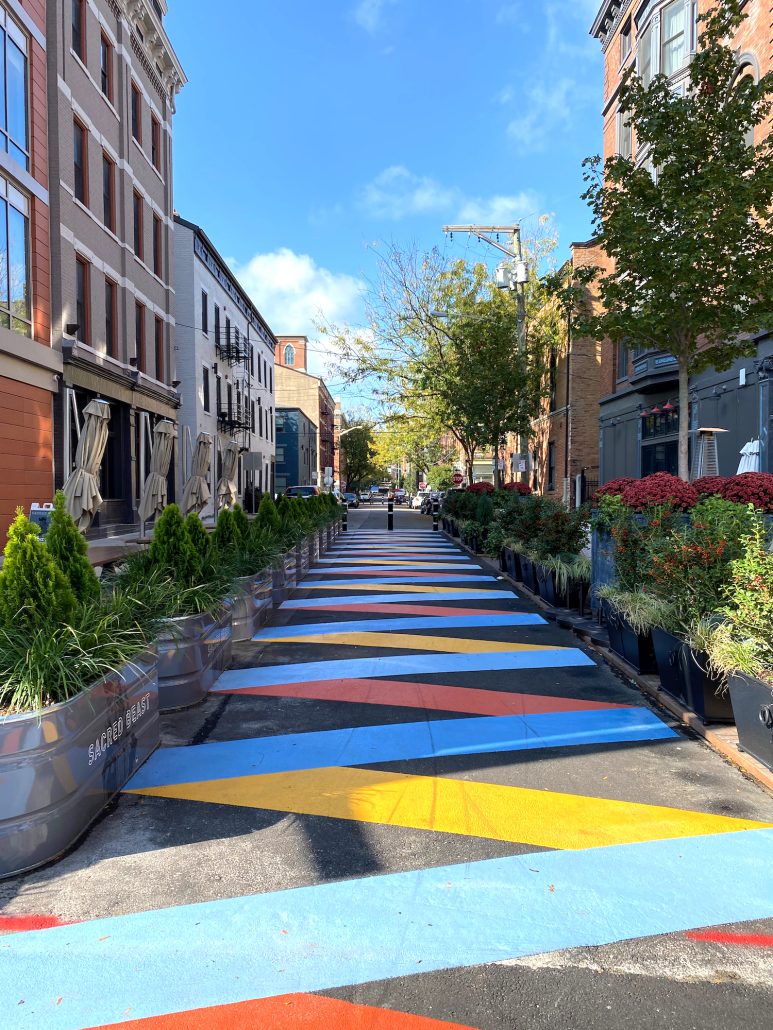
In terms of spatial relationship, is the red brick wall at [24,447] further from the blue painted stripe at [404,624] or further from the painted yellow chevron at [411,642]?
the painted yellow chevron at [411,642]

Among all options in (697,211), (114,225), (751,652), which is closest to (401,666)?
(751,652)

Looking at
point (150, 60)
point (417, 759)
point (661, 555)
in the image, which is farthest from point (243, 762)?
point (150, 60)

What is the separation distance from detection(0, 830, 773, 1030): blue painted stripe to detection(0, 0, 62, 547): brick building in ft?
43.2

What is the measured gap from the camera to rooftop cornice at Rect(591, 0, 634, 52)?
23438 mm

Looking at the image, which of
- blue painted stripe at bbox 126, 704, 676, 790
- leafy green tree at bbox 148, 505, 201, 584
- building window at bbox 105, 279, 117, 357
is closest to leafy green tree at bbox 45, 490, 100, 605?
blue painted stripe at bbox 126, 704, 676, 790

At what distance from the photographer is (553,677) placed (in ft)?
22.4

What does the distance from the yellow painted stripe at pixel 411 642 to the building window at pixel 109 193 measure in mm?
17274

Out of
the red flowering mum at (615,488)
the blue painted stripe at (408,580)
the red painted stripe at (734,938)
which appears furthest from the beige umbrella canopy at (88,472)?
the red painted stripe at (734,938)

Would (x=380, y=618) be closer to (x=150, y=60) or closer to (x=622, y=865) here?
(x=622, y=865)

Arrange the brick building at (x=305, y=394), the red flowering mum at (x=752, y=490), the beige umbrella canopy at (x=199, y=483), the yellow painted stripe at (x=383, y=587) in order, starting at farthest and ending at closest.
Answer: the brick building at (x=305, y=394) → the beige umbrella canopy at (x=199, y=483) → the yellow painted stripe at (x=383, y=587) → the red flowering mum at (x=752, y=490)

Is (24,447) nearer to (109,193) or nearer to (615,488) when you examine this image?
(109,193)

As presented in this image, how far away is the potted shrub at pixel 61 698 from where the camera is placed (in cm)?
324

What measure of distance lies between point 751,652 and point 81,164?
20349 millimetres

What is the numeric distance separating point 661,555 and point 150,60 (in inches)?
1031
